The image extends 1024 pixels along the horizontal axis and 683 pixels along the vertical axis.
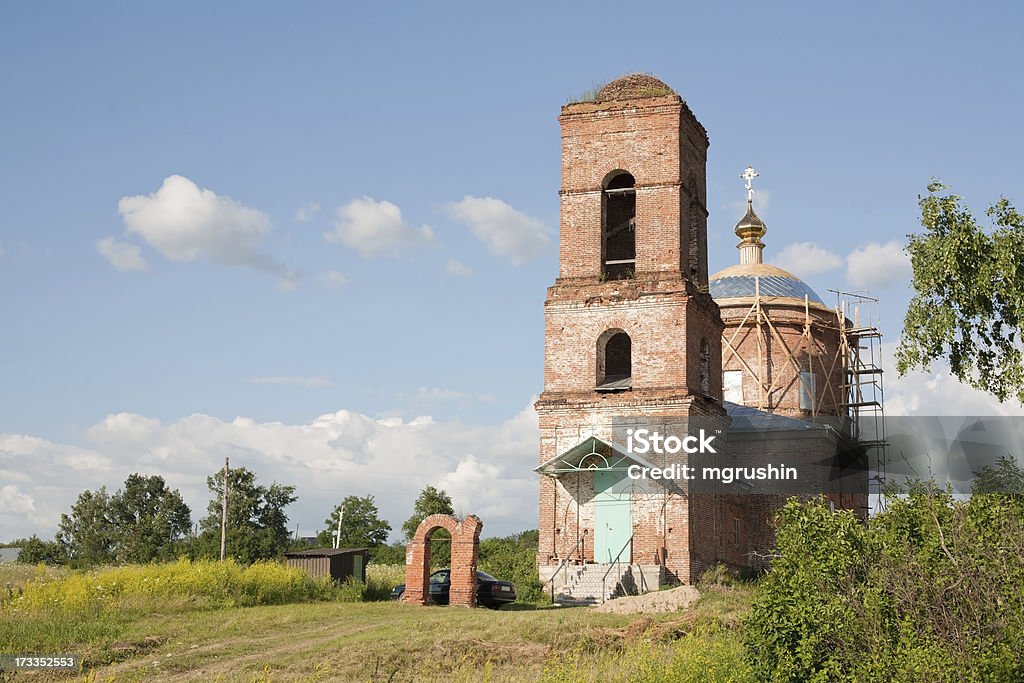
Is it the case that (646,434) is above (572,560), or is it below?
above

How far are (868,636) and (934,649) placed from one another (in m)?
0.69

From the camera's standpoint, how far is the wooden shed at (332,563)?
23.2 meters

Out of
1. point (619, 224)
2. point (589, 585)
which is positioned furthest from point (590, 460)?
point (619, 224)

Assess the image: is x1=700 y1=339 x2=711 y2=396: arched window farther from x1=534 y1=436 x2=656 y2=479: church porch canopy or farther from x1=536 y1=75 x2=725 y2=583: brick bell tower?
x1=534 y1=436 x2=656 y2=479: church porch canopy

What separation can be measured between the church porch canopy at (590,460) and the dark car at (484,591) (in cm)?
296

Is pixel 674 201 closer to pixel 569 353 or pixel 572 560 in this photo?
pixel 569 353

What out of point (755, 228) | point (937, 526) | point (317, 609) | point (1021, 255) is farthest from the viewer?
point (755, 228)

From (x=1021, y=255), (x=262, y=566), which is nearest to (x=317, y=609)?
(x=262, y=566)

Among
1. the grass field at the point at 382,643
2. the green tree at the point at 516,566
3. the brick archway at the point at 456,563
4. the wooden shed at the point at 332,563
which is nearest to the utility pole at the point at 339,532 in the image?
the green tree at the point at 516,566

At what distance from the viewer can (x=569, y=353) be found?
2447 centimetres

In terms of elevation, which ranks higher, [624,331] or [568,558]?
[624,331]

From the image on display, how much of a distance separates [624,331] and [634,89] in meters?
5.90

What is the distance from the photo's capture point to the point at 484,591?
68.1 ft

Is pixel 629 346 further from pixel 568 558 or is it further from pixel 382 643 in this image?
pixel 382 643
